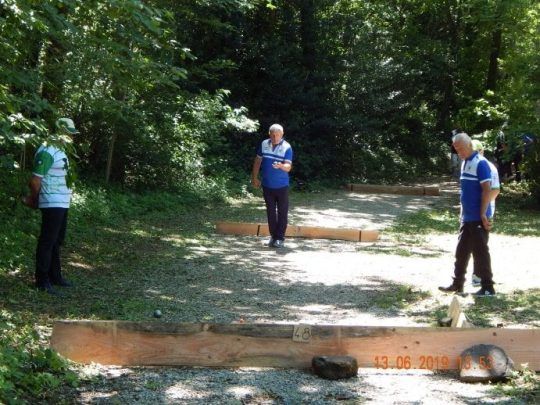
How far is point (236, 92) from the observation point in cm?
2512

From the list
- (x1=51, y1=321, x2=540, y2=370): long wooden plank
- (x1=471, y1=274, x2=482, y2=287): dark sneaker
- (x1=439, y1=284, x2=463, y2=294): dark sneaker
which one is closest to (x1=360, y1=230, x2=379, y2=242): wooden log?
(x1=471, y1=274, x2=482, y2=287): dark sneaker

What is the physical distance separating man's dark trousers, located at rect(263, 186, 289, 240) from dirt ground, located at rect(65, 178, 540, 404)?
366mm

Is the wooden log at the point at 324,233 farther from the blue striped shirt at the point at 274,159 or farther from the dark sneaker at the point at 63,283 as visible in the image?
the dark sneaker at the point at 63,283

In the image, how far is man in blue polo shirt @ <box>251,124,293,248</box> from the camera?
12914 millimetres

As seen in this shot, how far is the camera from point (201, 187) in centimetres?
2005

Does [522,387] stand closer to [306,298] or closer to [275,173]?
[306,298]

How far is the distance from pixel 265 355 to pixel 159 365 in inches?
32.9

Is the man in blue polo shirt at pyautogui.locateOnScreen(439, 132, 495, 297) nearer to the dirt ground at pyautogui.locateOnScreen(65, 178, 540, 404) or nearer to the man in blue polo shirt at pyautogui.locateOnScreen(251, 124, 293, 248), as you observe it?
the dirt ground at pyautogui.locateOnScreen(65, 178, 540, 404)

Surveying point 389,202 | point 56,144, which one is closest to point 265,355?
point 56,144

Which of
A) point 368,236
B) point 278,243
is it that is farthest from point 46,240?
point 368,236

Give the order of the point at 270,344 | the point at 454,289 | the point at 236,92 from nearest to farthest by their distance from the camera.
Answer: the point at 270,344 < the point at 454,289 < the point at 236,92

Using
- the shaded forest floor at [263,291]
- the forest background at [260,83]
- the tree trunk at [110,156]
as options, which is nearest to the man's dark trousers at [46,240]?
the shaded forest floor at [263,291]

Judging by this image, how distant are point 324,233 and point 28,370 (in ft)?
30.7

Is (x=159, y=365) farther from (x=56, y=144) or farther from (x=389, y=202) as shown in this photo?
(x=389, y=202)
